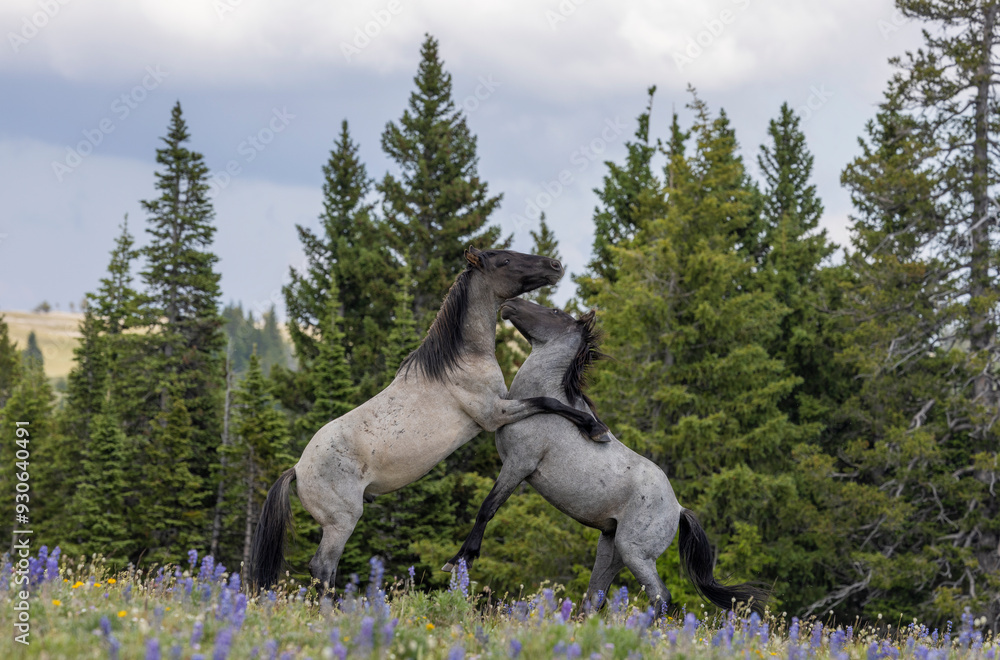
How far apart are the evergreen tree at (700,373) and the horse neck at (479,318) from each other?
15.0 metres

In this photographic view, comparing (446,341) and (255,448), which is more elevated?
(446,341)

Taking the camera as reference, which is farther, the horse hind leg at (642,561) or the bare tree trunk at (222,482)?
the bare tree trunk at (222,482)

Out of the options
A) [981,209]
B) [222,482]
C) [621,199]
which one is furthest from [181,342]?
[981,209]

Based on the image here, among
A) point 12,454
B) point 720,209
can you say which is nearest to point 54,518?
point 12,454

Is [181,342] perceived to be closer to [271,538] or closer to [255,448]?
[255,448]

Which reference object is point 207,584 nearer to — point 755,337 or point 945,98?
point 755,337

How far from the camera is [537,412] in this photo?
6.89 meters

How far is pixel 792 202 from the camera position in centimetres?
3884

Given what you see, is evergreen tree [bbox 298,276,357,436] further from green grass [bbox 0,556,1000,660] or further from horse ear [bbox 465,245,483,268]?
green grass [bbox 0,556,1000,660]

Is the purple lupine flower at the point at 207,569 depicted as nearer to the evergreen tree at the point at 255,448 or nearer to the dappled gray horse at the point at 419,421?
the dappled gray horse at the point at 419,421

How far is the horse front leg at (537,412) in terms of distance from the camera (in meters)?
6.78

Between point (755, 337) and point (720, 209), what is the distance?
4.84 metres

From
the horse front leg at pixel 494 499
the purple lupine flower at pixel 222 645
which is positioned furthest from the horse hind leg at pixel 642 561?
the purple lupine flower at pixel 222 645

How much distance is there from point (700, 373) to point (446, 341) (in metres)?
18.4
